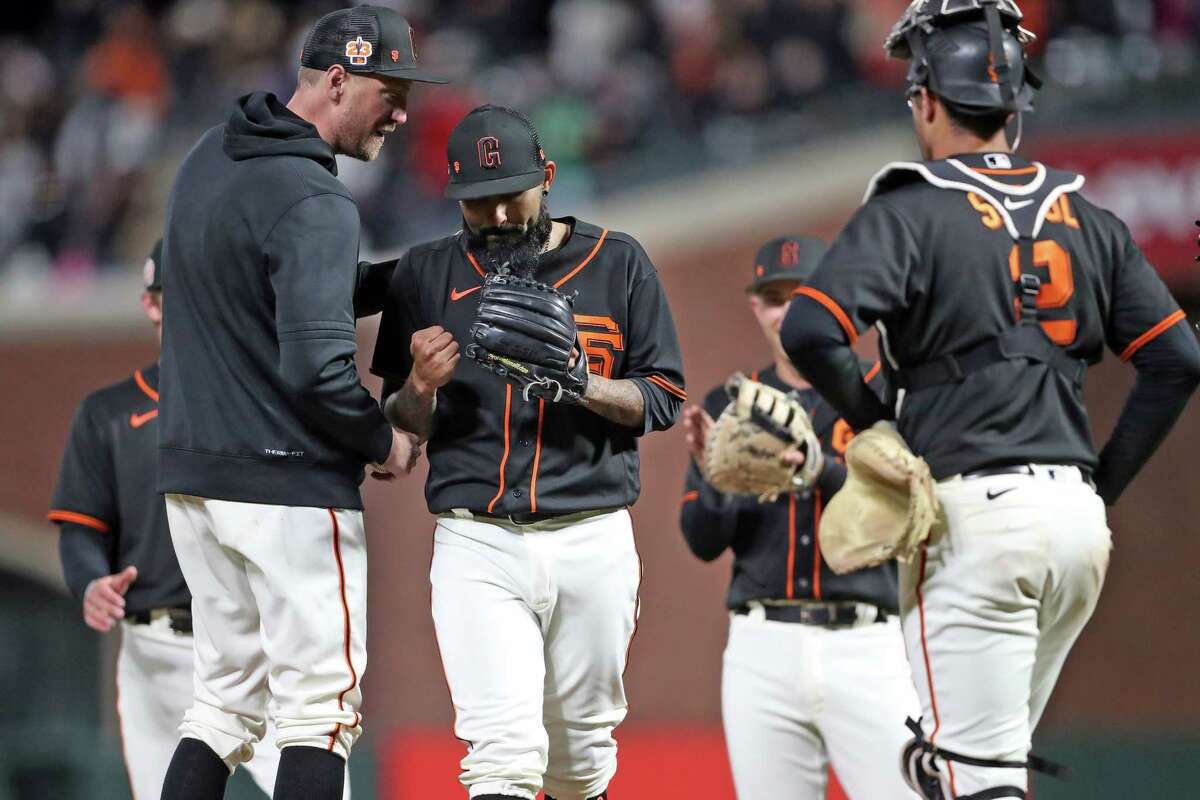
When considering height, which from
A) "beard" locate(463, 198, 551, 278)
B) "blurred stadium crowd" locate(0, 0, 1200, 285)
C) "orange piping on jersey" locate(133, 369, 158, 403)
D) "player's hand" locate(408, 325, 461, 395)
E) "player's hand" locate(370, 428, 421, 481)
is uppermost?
"blurred stadium crowd" locate(0, 0, 1200, 285)

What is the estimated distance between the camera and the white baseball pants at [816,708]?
190 inches

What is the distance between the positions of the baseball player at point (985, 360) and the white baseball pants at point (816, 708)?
1080 mm

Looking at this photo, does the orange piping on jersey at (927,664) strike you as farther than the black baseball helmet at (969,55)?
No

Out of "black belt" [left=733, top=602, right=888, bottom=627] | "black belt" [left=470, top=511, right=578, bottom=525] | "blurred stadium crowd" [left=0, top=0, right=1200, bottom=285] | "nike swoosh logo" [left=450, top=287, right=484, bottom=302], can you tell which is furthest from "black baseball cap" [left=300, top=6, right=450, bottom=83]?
"blurred stadium crowd" [left=0, top=0, right=1200, bottom=285]

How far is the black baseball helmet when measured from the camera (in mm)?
3785

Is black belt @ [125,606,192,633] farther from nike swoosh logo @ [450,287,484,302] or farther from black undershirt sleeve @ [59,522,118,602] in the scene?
nike swoosh logo @ [450,287,484,302]

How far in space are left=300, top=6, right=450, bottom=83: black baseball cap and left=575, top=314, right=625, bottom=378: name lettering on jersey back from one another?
0.78 meters

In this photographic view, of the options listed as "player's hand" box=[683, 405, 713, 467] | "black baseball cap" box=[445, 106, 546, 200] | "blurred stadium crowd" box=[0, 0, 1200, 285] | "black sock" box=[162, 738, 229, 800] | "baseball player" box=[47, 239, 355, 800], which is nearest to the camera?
"black sock" box=[162, 738, 229, 800]

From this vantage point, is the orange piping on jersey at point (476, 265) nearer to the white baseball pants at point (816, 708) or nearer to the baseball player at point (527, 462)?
the baseball player at point (527, 462)

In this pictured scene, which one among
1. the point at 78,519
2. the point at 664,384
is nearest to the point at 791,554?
the point at 664,384

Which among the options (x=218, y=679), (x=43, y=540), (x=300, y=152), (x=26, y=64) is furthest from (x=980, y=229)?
(x=26, y=64)

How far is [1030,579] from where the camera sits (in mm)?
3518

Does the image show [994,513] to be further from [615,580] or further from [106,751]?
[106,751]

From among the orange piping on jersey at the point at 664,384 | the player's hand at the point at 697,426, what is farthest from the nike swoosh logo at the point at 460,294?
the player's hand at the point at 697,426
